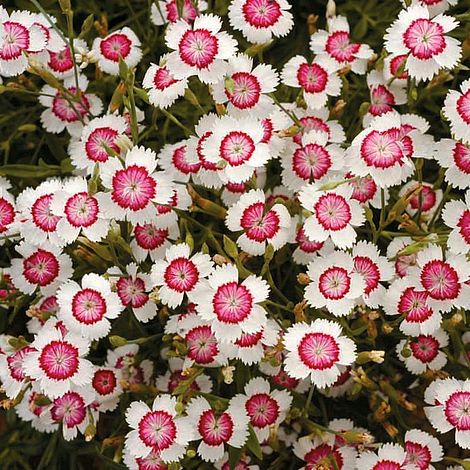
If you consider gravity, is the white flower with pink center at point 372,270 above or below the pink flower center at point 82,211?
above

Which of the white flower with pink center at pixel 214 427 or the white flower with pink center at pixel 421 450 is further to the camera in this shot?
the white flower with pink center at pixel 421 450

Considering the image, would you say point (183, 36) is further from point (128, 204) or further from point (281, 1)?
point (128, 204)

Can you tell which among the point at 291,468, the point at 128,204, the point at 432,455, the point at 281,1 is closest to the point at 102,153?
the point at 128,204

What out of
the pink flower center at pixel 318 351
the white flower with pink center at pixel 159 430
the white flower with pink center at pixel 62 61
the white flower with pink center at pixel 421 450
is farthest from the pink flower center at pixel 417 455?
the white flower with pink center at pixel 62 61

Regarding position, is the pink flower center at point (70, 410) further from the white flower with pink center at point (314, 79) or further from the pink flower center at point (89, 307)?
the white flower with pink center at point (314, 79)

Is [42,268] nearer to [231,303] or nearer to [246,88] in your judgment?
[231,303]

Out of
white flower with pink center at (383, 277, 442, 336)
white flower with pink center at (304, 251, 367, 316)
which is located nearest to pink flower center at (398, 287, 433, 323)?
white flower with pink center at (383, 277, 442, 336)
